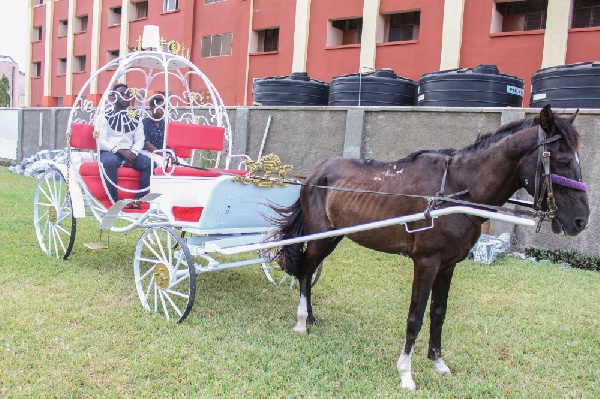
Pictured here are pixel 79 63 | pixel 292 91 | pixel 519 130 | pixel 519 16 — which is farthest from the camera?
pixel 79 63

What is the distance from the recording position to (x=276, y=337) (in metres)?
4.26

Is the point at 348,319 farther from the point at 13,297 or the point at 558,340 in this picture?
the point at 13,297

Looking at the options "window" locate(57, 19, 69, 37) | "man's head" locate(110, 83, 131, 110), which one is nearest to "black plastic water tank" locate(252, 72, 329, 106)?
"man's head" locate(110, 83, 131, 110)

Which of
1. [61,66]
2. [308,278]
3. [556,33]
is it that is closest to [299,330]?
[308,278]

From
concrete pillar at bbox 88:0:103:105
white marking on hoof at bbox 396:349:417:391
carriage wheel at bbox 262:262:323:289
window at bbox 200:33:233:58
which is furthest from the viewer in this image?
concrete pillar at bbox 88:0:103:105

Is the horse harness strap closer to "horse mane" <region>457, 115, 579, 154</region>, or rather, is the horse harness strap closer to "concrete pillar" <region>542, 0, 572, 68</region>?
"horse mane" <region>457, 115, 579, 154</region>

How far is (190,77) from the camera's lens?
65.6ft

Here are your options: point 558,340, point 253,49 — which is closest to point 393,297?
point 558,340

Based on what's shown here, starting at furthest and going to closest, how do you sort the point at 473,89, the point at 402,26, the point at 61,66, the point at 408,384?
1. the point at 61,66
2. the point at 402,26
3. the point at 473,89
4. the point at 408,384

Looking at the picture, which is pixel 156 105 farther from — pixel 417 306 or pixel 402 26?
pixel 402 26

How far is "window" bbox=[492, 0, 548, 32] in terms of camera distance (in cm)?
1328

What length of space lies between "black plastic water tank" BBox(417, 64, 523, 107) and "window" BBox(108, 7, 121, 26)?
19.9 meters

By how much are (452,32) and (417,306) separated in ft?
37.9

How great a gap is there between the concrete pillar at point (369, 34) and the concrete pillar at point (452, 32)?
7.07ft
